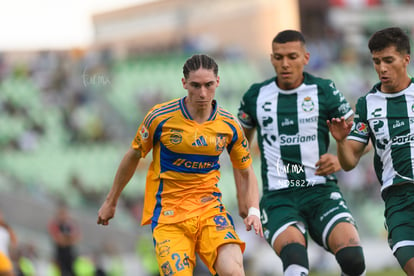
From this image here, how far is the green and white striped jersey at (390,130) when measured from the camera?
21.7ft

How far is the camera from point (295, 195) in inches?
296

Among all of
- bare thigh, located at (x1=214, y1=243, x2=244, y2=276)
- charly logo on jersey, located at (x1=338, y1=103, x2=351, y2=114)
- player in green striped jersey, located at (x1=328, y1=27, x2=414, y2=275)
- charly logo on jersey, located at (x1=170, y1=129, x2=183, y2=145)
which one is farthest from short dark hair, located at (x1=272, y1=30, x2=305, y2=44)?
bare thigh, located at (x1=214, y1=243, x2=244, y2=276)

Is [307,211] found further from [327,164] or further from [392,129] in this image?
[392,129]

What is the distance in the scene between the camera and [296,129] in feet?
25.1

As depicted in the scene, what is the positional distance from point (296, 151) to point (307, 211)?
0.59 metres

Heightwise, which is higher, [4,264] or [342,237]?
[342,237]

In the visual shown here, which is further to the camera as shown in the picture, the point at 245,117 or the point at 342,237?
the point at 245,117

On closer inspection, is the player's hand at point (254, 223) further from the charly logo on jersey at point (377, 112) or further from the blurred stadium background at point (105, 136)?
the blurred stadium background at point (105, 136)

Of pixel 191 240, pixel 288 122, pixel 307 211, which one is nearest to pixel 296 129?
pixel 288 122

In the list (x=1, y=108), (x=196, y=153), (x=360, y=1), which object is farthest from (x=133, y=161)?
(x=360, y=1)

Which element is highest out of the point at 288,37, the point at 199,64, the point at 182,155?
the point at 288,37

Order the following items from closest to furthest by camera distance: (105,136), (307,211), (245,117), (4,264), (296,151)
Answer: (307,211) → (296,151) → (245,117) → (4,264) → (105,136)

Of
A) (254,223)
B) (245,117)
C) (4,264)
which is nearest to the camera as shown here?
(254,223)

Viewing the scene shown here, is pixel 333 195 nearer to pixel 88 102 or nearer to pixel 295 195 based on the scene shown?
pixel 295 195
